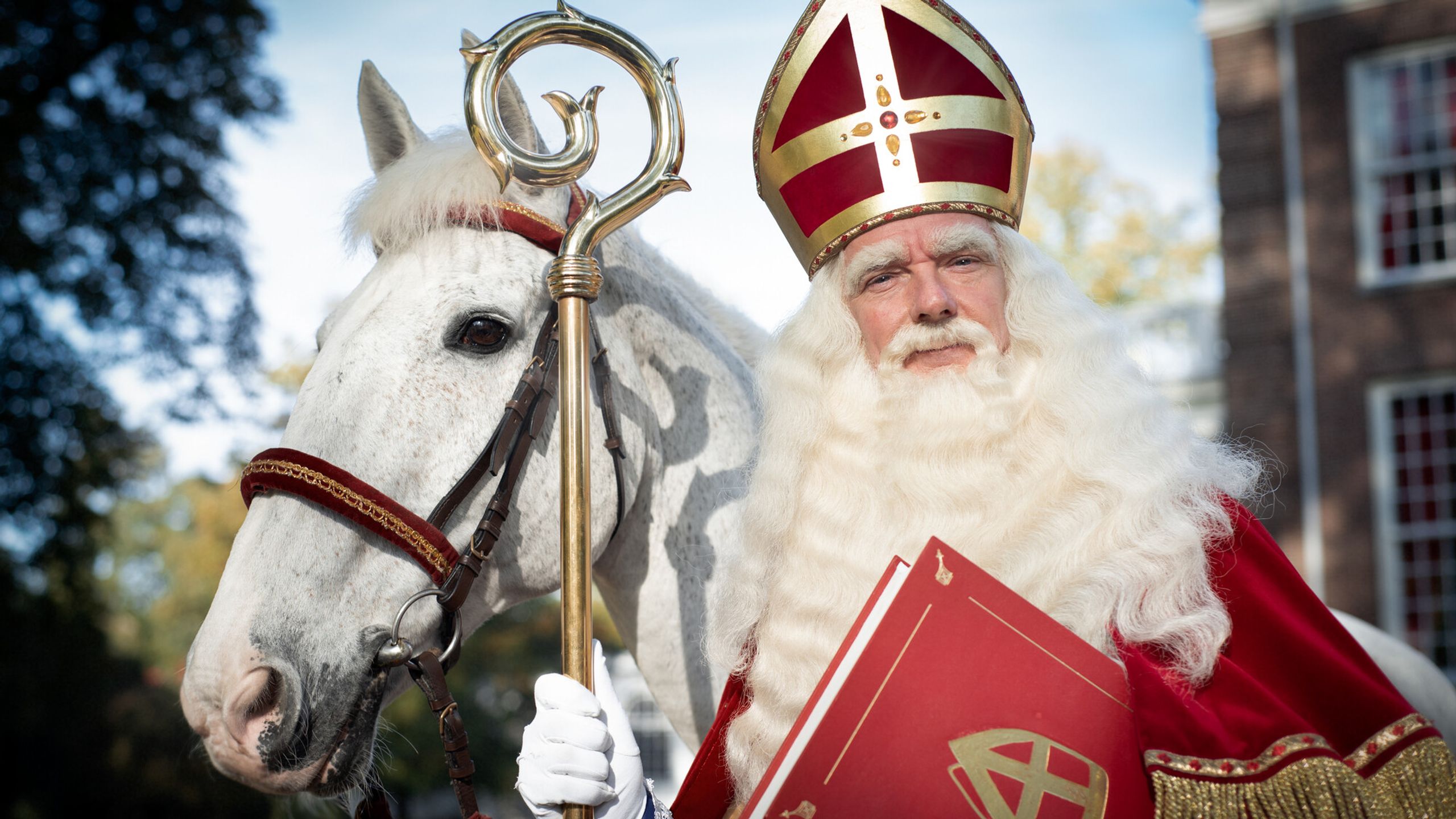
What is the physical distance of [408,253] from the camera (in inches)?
93.8

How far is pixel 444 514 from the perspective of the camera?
2.16 metres

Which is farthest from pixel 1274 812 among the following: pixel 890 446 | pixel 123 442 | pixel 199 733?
pixel 123 442

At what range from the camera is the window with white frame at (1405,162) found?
1106cm

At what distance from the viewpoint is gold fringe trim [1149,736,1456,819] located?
1.51 m

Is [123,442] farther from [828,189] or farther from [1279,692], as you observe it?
[1279,692]

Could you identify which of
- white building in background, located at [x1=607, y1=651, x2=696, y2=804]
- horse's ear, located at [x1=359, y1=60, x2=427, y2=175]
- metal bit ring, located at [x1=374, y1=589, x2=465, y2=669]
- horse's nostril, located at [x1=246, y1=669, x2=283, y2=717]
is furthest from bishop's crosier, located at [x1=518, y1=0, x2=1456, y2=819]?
white building in background, located at [x1=607, y1=651, x2=696, y2=804]

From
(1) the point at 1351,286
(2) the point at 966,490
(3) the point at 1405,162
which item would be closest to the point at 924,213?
(2) the point at 966,490

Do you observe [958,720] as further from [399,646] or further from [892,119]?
[892,119]

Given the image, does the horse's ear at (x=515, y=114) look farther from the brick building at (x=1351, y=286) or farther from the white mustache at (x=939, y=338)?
the brick building at (x=1351, y=286)

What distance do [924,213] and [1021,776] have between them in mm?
1199

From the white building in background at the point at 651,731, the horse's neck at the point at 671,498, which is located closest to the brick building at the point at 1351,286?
the white building in background at the point at 651,731

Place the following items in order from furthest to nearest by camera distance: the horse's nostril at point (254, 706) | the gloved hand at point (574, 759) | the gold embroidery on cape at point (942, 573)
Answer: the horse's nostril at point (254, 706) < the gloved hand at point (574, 759) < the gold embroidery on cape at point (942, 573)

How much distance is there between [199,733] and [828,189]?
1688 mm

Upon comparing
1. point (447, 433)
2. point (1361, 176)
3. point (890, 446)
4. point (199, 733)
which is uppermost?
point (1361, 176)
